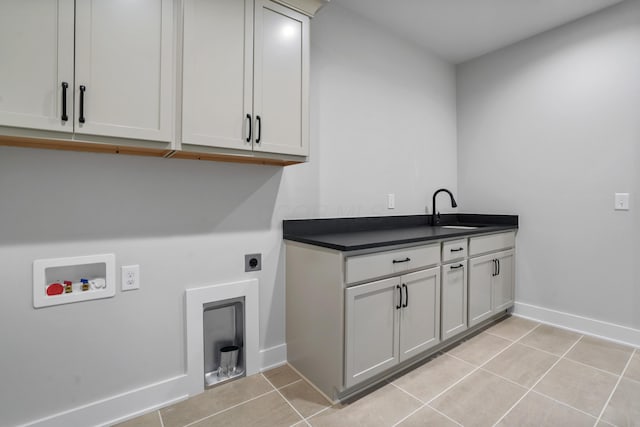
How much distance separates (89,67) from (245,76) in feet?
2.13

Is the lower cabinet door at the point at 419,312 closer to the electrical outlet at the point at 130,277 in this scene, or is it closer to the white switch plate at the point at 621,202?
the electrical outlet at the point at 130,277

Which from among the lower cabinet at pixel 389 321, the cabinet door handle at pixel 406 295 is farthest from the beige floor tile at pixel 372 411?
the cabinet door handle at pixel 406 295

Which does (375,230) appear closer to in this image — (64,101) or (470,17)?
(470,17)

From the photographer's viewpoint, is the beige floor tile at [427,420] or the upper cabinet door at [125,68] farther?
the beige floor tile at [427,420]

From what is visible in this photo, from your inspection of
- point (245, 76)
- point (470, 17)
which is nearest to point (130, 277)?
point (245, 76)

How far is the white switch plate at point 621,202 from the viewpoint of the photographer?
2311 millimetres

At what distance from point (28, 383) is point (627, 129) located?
398 cm

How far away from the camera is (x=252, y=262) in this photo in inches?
76.5

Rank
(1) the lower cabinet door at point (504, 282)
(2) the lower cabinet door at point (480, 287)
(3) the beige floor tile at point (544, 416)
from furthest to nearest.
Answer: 1. (1) the lower cabinet door at point (504, 282)
2. (2) the lower cabinet door at point (480, 287)
3. (3) the beige floor tile at point (544, 416)

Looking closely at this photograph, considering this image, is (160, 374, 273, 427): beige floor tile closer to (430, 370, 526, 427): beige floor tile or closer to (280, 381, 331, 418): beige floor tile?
(280, 381, 331, 418): beige floor tile

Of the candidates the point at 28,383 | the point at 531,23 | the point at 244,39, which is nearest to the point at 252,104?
the point at 244,39

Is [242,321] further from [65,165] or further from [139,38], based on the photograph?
[139,38]

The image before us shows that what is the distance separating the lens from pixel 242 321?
193cm

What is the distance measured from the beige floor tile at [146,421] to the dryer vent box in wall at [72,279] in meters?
0.64
